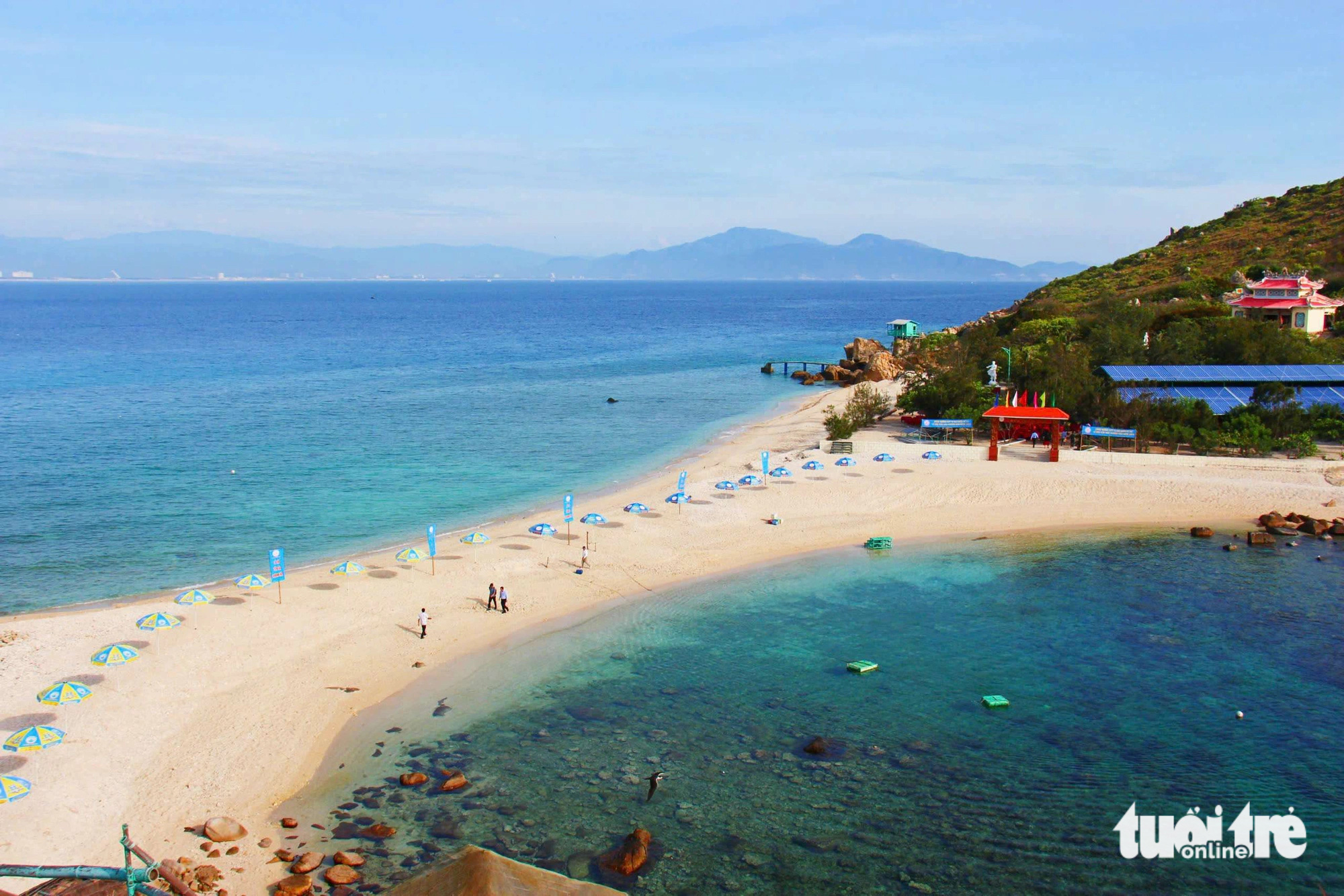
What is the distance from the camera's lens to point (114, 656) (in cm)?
2233

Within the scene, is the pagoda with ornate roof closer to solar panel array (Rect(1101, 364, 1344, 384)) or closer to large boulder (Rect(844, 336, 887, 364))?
solar panel array (Rect(1101, 364, 1344, 384))

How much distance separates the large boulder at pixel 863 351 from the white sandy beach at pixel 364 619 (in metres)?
A: 45.6

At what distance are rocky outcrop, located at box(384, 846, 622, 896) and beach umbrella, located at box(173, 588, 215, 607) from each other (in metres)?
16.8

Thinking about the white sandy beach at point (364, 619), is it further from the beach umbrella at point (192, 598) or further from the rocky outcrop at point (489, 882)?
the rocky outcrop at point (489, 882)

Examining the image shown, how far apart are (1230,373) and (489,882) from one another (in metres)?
53.6

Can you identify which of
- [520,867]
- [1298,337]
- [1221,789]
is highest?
[1298,337]

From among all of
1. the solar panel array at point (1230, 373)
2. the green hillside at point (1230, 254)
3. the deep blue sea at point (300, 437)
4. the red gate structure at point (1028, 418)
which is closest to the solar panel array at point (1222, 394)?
the solar panel array at point (1230, 373)

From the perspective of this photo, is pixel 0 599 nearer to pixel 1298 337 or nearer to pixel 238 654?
pixel 238 654

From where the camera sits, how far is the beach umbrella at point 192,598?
25.8 metres

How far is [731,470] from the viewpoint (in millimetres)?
46188

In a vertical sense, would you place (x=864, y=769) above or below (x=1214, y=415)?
below

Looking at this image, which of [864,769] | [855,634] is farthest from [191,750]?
[855,634]

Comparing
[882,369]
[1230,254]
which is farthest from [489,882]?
[1230,254]

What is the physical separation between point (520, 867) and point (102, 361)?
10959 centimetres
